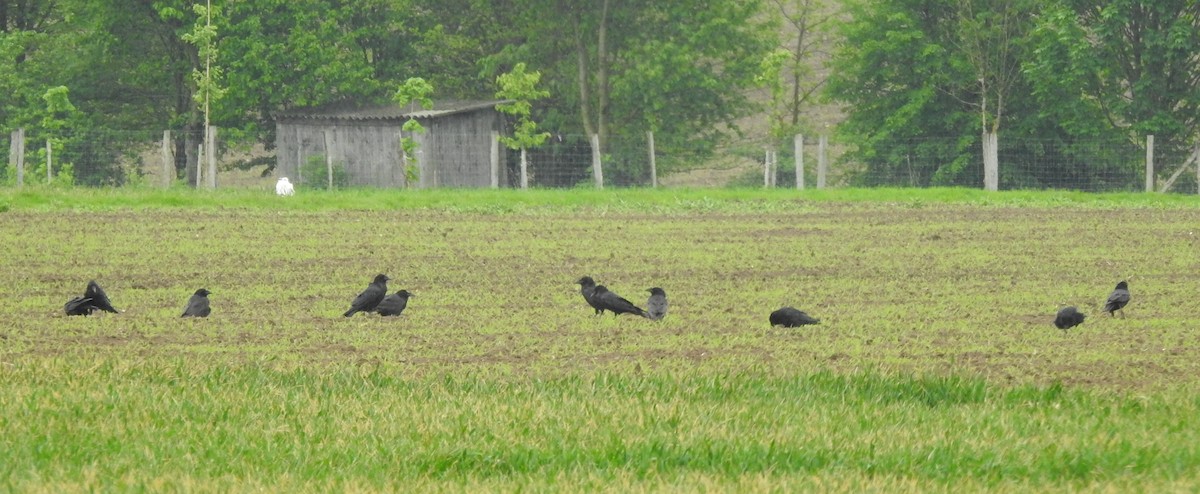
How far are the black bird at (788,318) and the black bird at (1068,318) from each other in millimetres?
2082

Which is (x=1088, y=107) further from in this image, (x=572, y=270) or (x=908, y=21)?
(x=572, y=270)

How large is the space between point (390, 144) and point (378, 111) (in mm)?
3500

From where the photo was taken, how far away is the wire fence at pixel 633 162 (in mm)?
44938

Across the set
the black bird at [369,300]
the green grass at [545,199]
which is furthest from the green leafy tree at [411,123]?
the black bird at [369,300]

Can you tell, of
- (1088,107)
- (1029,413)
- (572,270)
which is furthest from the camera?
(1088,107)

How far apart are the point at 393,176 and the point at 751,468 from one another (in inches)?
1630

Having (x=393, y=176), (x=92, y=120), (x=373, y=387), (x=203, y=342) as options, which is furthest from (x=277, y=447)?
(x=92, y=120)

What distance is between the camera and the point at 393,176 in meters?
48.7

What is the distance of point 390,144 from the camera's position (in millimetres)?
48719

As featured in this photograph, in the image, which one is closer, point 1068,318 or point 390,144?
point 1068,318

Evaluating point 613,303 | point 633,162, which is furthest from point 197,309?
point 633,162

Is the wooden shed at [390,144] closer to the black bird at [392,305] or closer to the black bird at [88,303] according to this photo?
the black bird at [392,305]

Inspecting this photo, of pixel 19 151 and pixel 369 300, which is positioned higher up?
pixel 19 151

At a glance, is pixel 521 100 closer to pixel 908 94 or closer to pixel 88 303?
pixel 908 94
